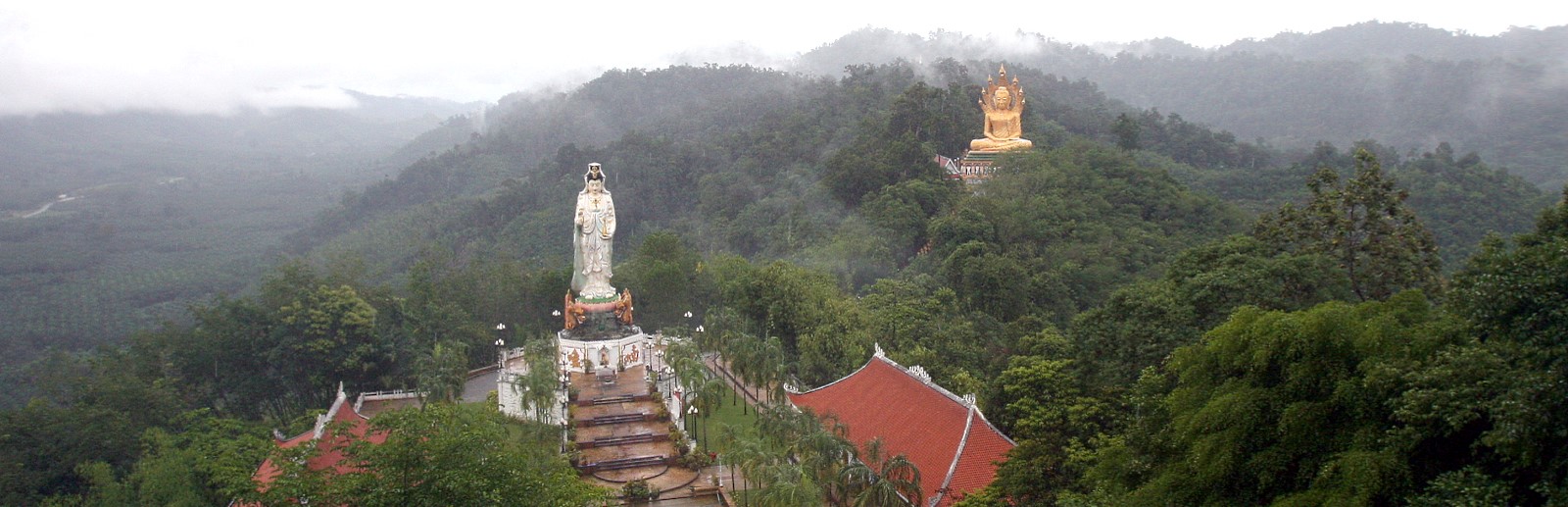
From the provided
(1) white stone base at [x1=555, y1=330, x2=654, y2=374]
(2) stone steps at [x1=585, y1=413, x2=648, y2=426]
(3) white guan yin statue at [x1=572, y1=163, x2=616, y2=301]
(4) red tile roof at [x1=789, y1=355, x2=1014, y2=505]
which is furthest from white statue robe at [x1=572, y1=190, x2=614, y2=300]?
(4) red tile roof at [x1=789, y1=355, x2=1014, y2=505]

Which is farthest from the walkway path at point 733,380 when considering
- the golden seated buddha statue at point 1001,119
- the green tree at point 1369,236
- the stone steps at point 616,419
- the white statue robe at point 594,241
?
the golden seated buddha statue at point 1001,119

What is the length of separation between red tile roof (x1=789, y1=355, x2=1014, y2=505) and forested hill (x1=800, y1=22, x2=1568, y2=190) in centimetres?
4775

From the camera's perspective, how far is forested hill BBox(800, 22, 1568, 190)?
224 ft

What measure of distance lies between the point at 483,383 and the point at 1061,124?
39.0 metres

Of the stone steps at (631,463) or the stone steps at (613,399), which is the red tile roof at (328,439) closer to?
the stone steps at (631,463)

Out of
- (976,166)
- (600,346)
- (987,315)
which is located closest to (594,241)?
(600,346)

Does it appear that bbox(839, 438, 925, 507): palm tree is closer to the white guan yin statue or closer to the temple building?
the temple building

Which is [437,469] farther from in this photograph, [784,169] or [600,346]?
[784,169]

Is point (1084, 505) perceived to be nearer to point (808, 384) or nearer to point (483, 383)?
point (808, 384)

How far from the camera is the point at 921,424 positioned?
19.3 m

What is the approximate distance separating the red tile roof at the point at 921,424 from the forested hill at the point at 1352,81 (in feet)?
157

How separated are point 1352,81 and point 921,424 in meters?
84.5

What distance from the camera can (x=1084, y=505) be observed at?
12805mm

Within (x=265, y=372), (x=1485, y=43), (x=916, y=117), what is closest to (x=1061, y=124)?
(x=916, y=117)
